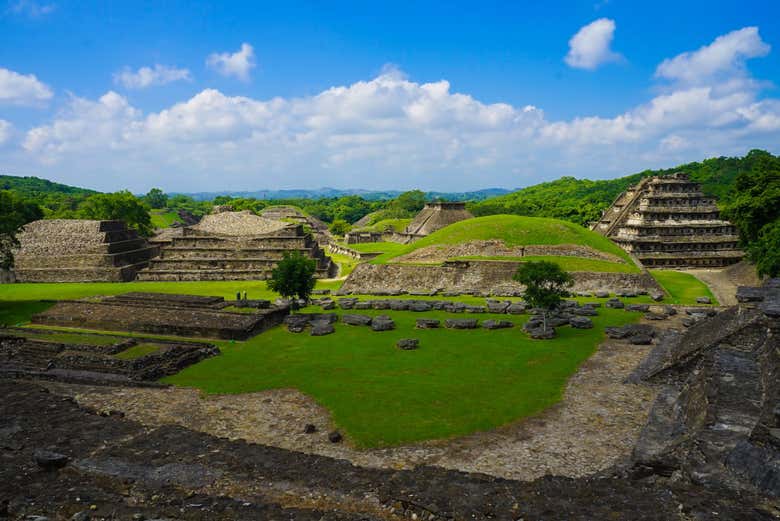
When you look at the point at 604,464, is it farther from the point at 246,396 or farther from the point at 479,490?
the point at 246,396

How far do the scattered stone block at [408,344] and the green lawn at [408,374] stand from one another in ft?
1.33

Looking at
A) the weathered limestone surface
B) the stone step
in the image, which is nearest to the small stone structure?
the stone step

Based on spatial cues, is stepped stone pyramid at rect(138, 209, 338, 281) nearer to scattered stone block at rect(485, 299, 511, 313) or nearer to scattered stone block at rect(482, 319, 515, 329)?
scattered stone block at rect(485, 299, 511, 313)

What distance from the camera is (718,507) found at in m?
9.19

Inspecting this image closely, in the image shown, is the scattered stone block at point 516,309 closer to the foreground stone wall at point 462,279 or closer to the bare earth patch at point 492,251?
the foreground stone wall at point 462,279

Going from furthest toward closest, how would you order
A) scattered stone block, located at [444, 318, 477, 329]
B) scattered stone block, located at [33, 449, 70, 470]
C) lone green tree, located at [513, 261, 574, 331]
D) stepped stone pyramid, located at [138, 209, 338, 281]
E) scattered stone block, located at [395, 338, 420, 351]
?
stepped stone pyramid, located at [138, 209, 338, 281]
scattered stone block, located at [444, 318, 477, 329]
lone green tree, located at [513, 261, 574, 331]
scattered stone block, located at [395, 338, 420, 351]
scattered stone block, located at [33, 449, 70, 470]

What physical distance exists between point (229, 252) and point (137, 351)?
31.8 m

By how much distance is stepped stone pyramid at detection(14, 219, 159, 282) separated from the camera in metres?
50.2

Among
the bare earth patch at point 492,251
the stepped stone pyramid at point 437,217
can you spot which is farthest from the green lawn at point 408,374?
the stepped stone pyramid at point 437,217

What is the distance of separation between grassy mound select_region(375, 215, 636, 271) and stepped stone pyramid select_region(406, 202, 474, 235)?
62.8 ft

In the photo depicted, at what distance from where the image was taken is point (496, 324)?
29.2 m

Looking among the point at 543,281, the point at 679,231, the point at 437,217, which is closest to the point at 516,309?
the point at 543,281

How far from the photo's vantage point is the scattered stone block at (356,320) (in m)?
30.6

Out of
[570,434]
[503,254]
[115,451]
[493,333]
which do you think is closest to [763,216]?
[503,254]
